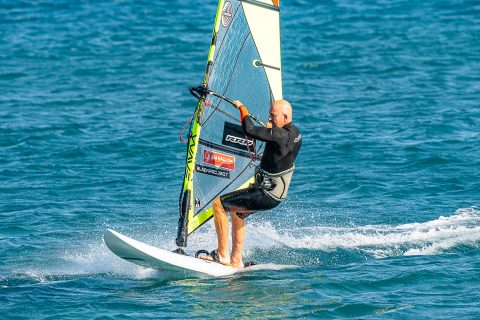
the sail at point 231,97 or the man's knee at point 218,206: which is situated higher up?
the sail at point 231,97

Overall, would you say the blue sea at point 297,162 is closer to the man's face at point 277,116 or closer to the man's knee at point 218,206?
the man's knee at point 218,206

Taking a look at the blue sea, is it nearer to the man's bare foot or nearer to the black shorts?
the man's bare foot

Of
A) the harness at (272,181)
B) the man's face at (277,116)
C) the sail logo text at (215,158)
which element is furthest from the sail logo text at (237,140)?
the man's face at (277,116)

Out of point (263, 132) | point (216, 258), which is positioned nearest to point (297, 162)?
point (216, 258)

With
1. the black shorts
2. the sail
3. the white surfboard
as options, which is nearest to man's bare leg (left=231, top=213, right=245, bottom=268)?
the white surfboard

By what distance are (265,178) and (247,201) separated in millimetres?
360

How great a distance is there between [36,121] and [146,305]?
1050 centimetres

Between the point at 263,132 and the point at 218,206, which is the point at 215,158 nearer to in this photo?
the point at 218,206

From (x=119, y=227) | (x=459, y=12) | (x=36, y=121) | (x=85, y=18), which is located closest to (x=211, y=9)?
(x=85, y=18)

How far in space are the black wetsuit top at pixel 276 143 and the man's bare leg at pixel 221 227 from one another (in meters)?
0.74

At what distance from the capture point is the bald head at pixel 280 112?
1080 centimetres

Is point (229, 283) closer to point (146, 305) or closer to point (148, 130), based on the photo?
point (146, 305)

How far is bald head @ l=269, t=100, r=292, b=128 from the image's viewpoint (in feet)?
A: 35.4

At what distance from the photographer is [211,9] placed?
101ft
